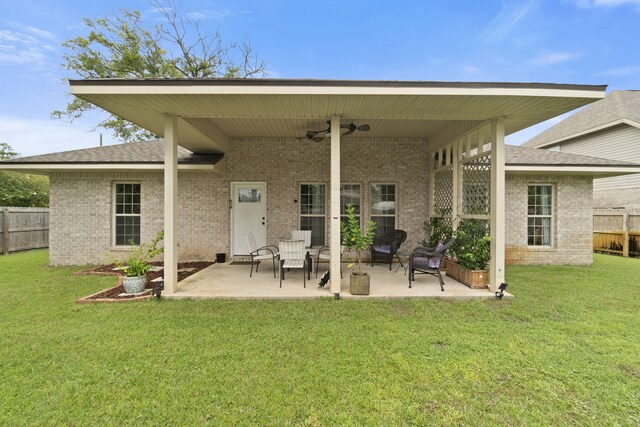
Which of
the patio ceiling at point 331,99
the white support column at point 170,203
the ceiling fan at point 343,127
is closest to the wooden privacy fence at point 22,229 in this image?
the patio ceiling at point 331,99

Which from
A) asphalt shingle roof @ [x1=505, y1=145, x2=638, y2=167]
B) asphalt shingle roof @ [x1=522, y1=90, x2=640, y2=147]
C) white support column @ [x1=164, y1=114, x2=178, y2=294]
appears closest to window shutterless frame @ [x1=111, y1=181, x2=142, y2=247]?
white support column @ [x1=164, y1=114, x2=178, y2=294]

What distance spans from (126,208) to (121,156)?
1337 millimetres

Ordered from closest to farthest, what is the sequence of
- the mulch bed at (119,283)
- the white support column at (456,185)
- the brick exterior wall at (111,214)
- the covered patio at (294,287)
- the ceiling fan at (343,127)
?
1. the mulch bed at (119,283)
2. the covered patio at (294,287)
3. the ceiling fan at (343,127)
4. the white support column at (456,185)
5. the brick exterior wall at (111,214)

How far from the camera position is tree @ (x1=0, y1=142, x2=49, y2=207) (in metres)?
13.3

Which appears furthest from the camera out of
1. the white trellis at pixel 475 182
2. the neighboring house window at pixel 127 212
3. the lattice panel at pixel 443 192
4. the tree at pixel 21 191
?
the tree at pixel 21 191

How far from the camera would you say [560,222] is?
7930 mm

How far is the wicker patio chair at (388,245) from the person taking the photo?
270 inches

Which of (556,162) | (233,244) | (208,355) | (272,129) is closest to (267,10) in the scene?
(272,129)

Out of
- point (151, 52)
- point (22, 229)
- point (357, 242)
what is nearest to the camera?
point (357, 242)

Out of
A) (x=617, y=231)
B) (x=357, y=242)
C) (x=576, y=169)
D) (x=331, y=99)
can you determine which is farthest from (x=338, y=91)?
(x=617, y=231)

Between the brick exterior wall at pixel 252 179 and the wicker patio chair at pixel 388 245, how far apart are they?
28.9 inches

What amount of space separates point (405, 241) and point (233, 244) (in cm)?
456

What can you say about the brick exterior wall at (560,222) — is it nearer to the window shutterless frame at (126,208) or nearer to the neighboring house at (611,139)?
the neighboring house at (611,139)

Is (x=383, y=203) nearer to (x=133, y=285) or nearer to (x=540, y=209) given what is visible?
(x=540, y=209)
